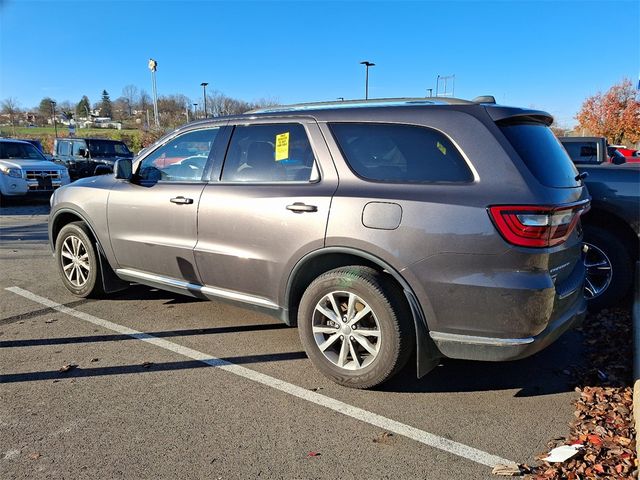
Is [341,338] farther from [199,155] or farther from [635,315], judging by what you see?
[635,315]

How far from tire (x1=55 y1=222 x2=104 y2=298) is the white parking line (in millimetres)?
472

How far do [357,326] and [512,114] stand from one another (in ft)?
5.55

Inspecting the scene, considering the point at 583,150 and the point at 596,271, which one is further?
the point at 583,150

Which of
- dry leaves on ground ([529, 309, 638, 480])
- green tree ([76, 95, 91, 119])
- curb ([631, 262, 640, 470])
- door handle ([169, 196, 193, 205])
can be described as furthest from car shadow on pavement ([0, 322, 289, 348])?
green tree ([76, 95, 91, 119])

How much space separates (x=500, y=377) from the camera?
11.5 feet

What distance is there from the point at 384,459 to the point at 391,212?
141 centimetres

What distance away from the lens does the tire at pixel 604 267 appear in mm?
4594

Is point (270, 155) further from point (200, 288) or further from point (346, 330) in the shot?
point (346, 330)

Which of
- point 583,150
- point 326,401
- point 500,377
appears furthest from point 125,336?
point 583,150

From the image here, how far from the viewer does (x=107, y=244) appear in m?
4.68

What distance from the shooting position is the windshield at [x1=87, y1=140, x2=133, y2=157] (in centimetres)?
1761

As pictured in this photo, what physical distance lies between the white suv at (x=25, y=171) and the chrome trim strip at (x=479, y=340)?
1255 cm

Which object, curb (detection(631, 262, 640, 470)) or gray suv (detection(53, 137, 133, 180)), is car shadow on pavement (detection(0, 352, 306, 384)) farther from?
gray suv (detection(53, 137, 133, 180))

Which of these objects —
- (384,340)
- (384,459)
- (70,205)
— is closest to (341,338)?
(384,340)
